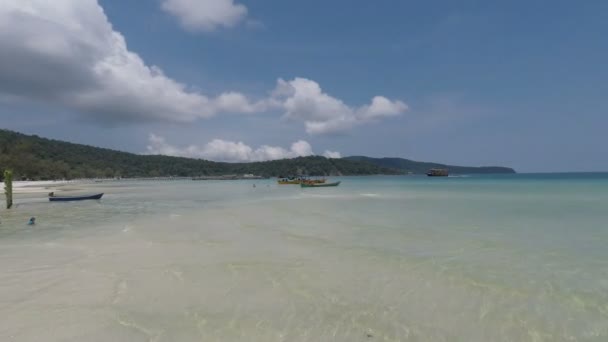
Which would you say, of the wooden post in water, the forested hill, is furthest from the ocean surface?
the forested hill

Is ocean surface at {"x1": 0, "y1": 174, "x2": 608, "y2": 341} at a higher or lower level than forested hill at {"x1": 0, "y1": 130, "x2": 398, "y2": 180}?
lower

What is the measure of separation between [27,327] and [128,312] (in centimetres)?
148

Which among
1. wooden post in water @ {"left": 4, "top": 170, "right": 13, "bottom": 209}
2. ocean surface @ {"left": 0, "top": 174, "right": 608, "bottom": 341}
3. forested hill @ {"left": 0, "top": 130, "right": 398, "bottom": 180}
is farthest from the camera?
forested hill @ {"left": 0, "top": 130, "right": 398, "bottom": 180}

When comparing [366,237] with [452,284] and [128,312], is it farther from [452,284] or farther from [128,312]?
[128,312]

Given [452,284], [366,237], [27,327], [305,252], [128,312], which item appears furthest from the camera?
[366,237]

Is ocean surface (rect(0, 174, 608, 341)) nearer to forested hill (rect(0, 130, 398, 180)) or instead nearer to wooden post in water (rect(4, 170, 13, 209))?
wooden post in water (rect(4, 170, 13, 209))

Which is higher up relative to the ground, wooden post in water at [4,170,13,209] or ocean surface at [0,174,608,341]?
wooden post in water at [4,170,13,209]

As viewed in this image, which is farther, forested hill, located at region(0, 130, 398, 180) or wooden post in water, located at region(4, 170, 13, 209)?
forested hill, located at region(0, 130, 398, 180)

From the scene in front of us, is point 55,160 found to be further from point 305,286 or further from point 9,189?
point 305,286

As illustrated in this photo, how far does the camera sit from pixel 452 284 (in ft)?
24.7

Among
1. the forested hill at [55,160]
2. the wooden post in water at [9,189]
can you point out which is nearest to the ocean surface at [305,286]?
the wooden post in water at [9,189]

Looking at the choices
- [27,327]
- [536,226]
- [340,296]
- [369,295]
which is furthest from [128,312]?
[536,226]

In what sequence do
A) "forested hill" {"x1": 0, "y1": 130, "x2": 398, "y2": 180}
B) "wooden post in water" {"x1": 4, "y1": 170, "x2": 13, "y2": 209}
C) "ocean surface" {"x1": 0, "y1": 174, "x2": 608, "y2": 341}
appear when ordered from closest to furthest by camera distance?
"ocean surface" {"x1": 0, "y1": 174, "x2": 608, "y2": 341} → "wooden post in water" {"x1": 4, "y1": 170, "x2": 13, "y2": 209} → "forested hill" {"x1": 0, "y1": 130, "x2": 398, "y2": 180}

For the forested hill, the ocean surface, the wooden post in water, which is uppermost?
the forested hill
